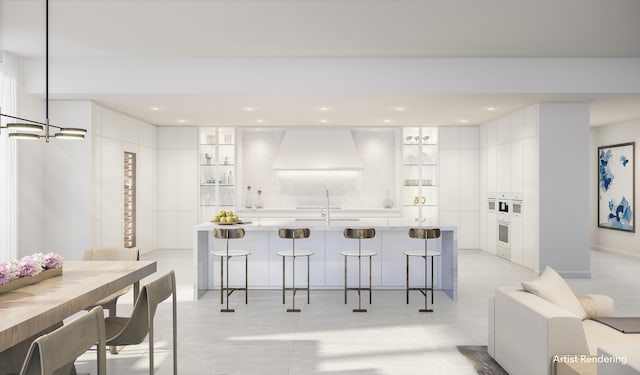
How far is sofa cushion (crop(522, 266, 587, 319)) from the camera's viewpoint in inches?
122

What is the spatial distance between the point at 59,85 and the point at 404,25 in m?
4.57

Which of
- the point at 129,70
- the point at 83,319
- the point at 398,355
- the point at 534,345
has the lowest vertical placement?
the point at 398,355

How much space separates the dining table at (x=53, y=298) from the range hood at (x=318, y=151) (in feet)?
19.9

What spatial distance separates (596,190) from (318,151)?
6107 millimetres

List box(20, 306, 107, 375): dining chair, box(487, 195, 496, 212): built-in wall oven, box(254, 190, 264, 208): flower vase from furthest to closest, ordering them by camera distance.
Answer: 1. box(254, 190, 264, 208): flower vase
2. box(487, 195, 496, 212): built-in wall oven
3. box(20, 306, 107, 375): dining chair

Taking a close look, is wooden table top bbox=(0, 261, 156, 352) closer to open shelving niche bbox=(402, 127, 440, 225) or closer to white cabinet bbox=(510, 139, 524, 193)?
white cabinet bbox=(510, 139, 524, 193)

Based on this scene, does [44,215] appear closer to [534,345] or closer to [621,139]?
[534,345]

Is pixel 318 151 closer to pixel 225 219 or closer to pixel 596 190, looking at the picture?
pixel 225 219

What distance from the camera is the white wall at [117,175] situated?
6.99 metres

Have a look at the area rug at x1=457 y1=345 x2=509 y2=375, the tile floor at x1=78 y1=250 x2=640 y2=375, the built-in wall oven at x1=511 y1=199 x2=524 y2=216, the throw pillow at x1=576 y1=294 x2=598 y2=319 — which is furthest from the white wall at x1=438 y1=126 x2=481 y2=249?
the throw pillow at x1=576 y1=294 x2=598 y2=319

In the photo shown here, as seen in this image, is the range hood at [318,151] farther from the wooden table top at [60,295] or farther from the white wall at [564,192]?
the wooden table top at [60,295]

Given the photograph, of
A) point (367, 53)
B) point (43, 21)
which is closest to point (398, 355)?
point (367, 53)

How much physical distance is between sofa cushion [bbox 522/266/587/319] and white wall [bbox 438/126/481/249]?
633 centimetres

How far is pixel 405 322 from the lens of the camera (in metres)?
4.56
